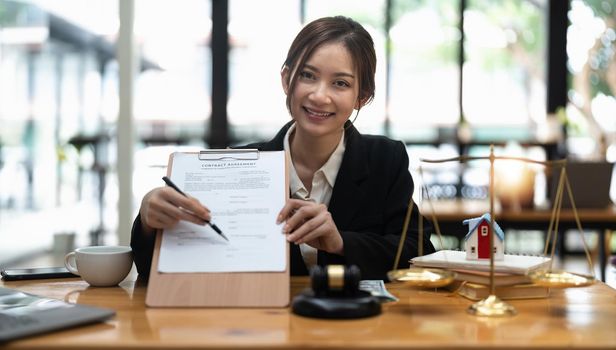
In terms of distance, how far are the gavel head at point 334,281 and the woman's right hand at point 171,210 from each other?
26 centimetres

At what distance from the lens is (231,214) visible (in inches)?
50.7

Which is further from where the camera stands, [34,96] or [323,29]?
[34,96]

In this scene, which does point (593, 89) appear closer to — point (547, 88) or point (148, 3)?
point (547, 88)

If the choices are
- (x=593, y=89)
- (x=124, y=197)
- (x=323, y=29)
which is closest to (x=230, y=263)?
(x=323, y=29)

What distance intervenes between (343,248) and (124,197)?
3.16 metres

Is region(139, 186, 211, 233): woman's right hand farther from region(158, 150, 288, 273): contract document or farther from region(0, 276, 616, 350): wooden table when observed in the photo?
region(0, 276, 616, 350): wooden table

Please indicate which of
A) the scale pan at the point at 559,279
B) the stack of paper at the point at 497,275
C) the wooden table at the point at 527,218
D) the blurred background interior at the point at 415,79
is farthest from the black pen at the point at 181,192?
the blurred background interior at the point at 415,79

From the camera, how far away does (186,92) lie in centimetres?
654

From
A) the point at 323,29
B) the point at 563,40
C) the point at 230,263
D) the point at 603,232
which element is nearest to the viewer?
the point at 230,263

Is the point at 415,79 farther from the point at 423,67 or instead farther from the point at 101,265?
the point at 101,265

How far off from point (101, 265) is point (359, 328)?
1.94 ft

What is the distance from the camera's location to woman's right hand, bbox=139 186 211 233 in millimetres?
1252

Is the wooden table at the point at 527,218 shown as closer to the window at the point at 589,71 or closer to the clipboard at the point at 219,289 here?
the clipboard at the point at 219,289

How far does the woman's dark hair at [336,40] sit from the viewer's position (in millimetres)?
1599
